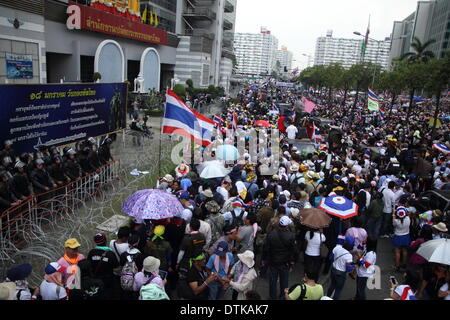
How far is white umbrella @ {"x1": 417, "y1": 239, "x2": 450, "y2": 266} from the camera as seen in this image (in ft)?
15.7

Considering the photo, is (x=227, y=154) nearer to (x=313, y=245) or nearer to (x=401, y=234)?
(x=313, y=245)

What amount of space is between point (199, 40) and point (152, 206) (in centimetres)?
4256

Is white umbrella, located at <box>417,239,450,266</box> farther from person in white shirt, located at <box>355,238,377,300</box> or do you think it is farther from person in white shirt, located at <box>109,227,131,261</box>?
person in white shirt, located at <box>109,227,131,261</box>

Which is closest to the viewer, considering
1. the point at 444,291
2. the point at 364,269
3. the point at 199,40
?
the point at 444,291

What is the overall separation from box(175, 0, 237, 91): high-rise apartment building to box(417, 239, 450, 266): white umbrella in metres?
42.9

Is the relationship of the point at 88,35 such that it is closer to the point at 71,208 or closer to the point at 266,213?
the point at 71,208

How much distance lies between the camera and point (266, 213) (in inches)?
258

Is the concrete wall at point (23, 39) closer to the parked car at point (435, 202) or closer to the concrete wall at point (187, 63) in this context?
the parked car at point (435, 202)

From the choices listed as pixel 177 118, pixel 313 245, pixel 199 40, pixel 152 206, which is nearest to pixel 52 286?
pixel 152 206

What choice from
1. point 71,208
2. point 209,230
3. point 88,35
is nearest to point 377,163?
point 209,230

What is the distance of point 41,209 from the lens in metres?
7.13

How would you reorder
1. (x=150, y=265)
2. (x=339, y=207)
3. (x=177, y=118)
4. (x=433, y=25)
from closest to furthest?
(x=150, y=265)
(x=339, y=207)
(x=177, y=118)
(x=433, y=25)

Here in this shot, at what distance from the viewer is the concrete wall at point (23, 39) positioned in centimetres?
1780
